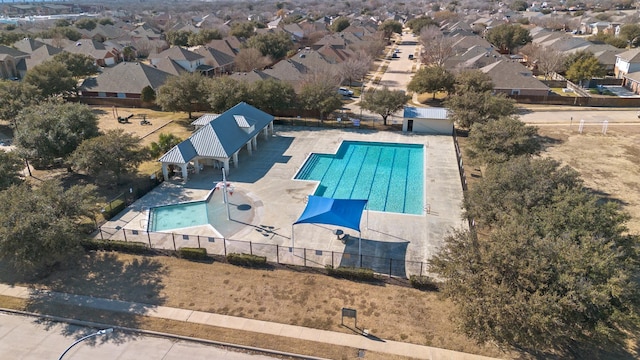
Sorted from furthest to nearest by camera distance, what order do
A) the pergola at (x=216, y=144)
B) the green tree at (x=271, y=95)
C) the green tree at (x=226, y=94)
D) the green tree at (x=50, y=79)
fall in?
the green tree at (x=50, y=79) < the green tree at (x=271, y=95) < the green tree at (x=226, y=94) < the pergola at (x=216, y=144)

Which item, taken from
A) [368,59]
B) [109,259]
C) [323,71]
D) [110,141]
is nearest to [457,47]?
[368,59]

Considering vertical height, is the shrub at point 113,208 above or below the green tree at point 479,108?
below

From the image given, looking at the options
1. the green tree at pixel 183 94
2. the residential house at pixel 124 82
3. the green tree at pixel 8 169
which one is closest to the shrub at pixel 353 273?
the green tree at pixel 8 169

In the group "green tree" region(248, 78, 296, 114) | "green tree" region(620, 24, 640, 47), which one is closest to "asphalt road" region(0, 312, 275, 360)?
"green tree" region(248, 78, 296, 114)

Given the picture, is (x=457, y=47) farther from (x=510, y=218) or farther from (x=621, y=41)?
(x=510, y=218)

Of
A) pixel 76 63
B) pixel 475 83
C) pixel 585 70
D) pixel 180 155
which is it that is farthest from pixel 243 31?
pixel 180 155

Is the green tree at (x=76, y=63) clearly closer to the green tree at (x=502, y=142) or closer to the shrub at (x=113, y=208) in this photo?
the shrub at (x=113, y=208)

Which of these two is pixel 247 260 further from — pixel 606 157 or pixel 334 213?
pixel 606 157

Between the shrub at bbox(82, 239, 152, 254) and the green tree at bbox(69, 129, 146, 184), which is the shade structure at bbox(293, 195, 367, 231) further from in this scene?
the green tree at bbox(69, 129, 146, 184)
